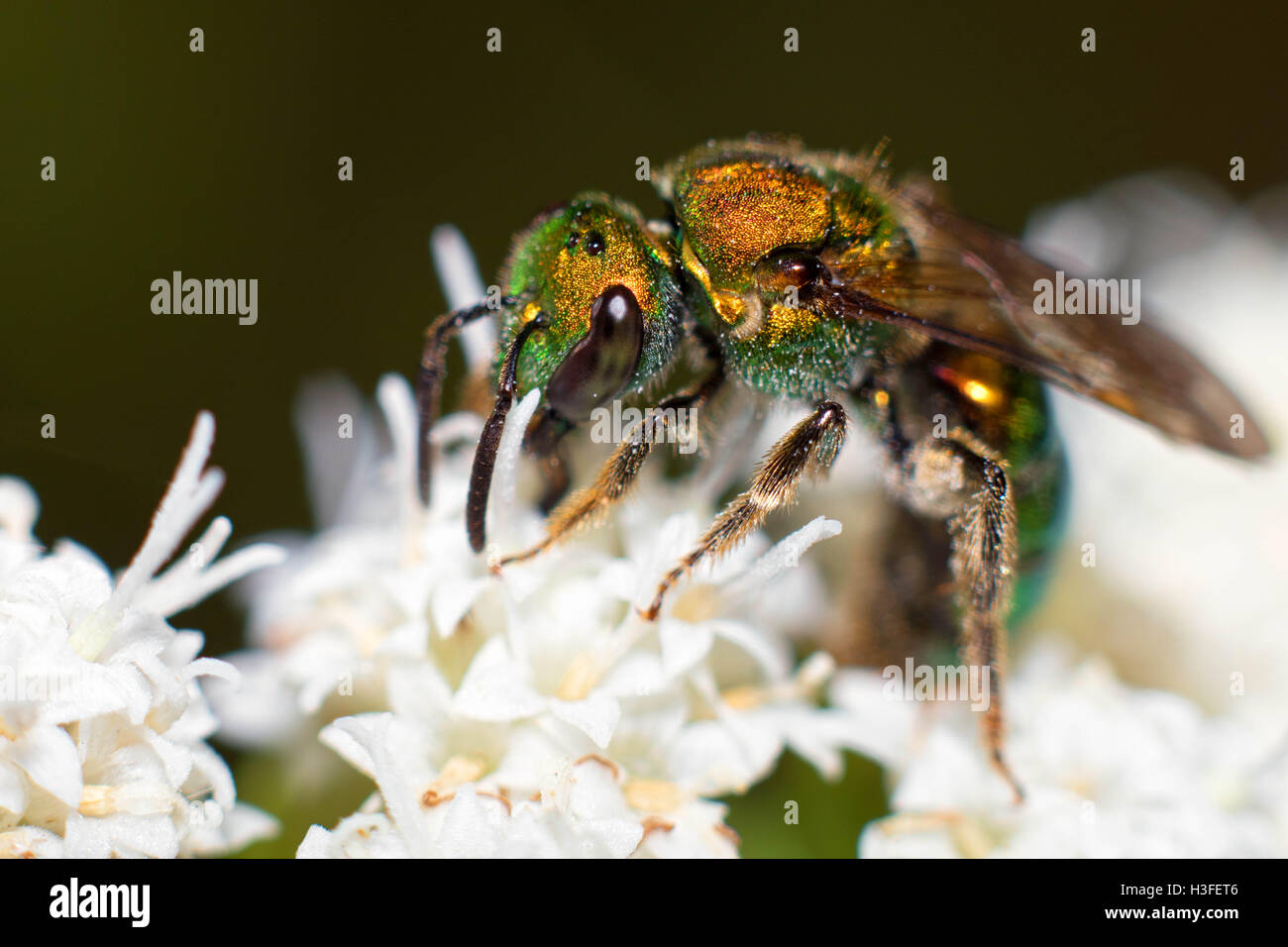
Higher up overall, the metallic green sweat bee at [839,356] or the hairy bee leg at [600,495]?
the metallic green sweat bee at [839,356]

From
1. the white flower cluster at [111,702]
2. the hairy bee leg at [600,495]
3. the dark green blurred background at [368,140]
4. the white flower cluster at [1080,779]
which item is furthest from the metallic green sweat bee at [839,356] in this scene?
the dark green blurred background at [368,140]

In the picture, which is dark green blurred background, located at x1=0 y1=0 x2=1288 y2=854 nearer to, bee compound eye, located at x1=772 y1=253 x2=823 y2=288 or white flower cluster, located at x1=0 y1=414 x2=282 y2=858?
white flower cluster, located at x1=0 y1=414 x2=282 y2=858

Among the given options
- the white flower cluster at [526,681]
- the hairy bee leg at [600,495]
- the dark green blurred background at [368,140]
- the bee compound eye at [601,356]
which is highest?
the dark green blurred background at [368,140]

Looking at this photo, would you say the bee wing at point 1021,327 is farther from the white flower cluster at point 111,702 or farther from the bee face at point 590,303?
the white flower cluster at point 111,702

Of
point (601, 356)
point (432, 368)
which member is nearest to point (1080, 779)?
point (601, 356)

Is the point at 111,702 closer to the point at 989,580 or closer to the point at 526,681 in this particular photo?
the point at 526,681

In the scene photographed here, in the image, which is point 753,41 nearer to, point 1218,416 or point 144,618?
point 1218,416
